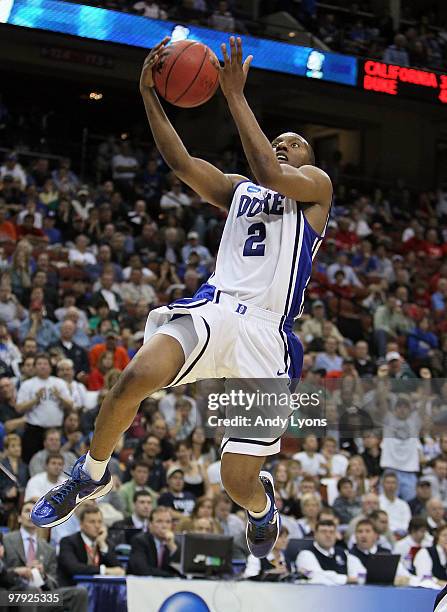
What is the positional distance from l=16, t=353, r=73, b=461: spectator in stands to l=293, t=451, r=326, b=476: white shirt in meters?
2.40

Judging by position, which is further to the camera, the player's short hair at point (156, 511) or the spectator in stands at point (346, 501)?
the spectator in stands at point (346, 501)

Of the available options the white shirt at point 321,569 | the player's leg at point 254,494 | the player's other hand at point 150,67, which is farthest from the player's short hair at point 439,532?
the player's other hand at point 150,67

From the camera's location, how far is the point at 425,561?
9461mm

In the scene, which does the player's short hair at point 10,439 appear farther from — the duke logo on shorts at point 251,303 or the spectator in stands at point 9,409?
the duke logo on shorts at point 251,303

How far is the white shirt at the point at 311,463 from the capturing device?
35.0ft

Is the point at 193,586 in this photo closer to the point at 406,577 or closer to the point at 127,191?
the point at 406,577

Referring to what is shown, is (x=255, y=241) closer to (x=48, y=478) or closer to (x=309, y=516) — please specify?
(x=48, y=478)

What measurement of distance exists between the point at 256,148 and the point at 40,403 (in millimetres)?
5636

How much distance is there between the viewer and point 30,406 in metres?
9.99

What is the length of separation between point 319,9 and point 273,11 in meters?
1.19

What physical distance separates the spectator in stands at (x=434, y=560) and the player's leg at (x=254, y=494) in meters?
3.81

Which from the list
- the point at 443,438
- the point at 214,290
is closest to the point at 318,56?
the point at 443,438

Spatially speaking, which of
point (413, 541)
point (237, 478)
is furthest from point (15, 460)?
point (237, 478)

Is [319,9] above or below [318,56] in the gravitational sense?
above
